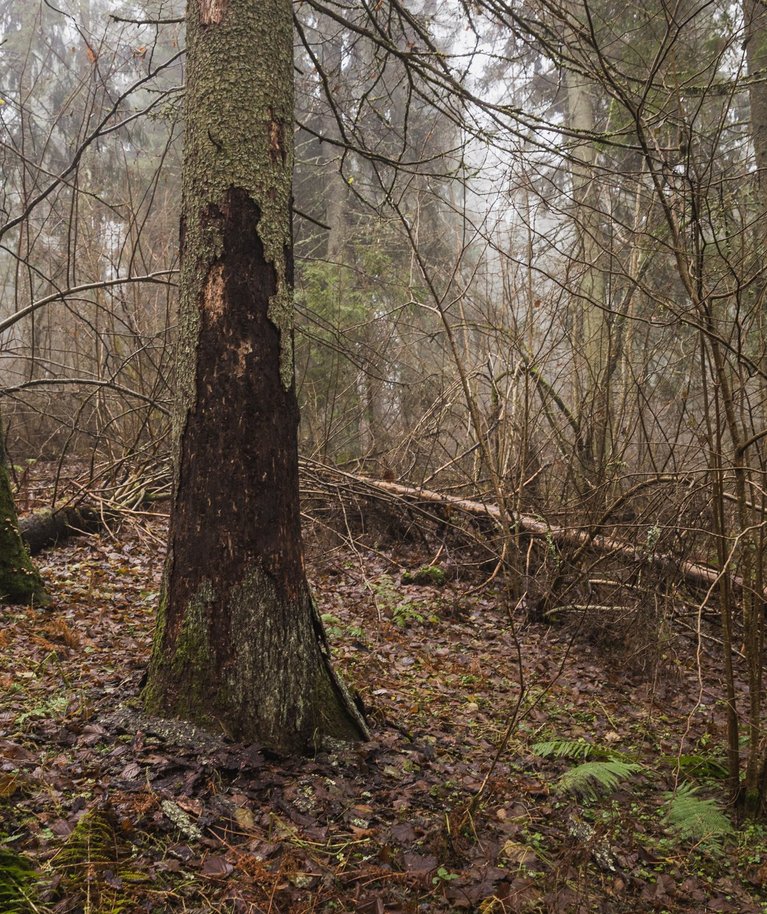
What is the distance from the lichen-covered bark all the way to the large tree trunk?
6.58ft

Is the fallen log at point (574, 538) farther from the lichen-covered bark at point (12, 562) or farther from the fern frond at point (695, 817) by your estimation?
the lichen-covered bark at point (12, 562)

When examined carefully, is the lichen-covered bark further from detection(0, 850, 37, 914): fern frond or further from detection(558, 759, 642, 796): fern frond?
detection(558, 759, 642, 796): fern frond

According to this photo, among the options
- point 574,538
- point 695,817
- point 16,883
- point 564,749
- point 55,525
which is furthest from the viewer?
point 55,525

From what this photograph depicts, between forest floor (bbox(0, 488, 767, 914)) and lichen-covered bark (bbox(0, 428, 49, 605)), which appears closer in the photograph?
forest floor (bbox(0, 488, 767, 914))

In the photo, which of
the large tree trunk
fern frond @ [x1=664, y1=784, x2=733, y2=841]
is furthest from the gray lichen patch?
fern frond @ [x1=664, y1=784, x2=733, y2=841]

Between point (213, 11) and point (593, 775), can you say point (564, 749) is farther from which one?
point (213, 11)

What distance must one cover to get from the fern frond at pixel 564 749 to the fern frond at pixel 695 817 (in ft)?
1.49

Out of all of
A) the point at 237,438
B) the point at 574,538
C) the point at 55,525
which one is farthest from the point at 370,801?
the point at 55,525

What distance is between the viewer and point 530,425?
591cm

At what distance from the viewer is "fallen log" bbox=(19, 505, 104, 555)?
239 inches

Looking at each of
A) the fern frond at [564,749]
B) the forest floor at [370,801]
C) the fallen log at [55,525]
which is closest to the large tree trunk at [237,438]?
the forest floor at [370,801]

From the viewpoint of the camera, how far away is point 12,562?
4.72m

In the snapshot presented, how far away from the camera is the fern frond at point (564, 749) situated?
3.62 metres

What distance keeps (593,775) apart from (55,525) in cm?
502
